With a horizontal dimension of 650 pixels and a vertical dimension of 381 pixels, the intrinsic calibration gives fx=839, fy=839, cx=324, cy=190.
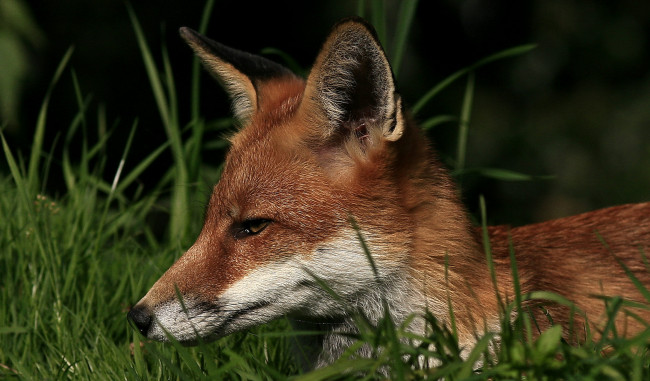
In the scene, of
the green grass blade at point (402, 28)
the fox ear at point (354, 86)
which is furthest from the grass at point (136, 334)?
the fox ear at point (354, 86)

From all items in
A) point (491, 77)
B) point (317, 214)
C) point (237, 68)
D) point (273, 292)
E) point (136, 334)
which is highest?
point (491, 77)

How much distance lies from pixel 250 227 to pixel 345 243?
41 centimetres

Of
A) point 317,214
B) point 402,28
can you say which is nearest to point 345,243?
point 317,214

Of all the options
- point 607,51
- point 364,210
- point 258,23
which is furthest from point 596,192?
point 364,210

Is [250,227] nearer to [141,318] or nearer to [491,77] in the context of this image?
[141,318]

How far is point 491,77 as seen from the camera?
334 inches

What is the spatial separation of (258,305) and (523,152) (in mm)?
5324

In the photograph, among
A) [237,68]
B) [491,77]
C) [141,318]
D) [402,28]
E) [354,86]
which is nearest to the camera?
[141,318]

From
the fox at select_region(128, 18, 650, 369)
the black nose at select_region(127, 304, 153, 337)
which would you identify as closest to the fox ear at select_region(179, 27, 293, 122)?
the fox at select_region(128, 18, 650, 369)

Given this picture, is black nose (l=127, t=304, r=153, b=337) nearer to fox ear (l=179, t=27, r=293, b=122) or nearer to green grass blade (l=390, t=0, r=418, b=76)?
fox ear (l=179, t=27, r=293, b=122)

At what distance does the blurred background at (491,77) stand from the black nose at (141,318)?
463cm

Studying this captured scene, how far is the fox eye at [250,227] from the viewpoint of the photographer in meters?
3.38

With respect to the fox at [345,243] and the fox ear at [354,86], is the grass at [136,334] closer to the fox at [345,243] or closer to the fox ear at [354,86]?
the fox at [345,243]

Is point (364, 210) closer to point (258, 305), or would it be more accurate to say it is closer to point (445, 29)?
point (258, 305)
